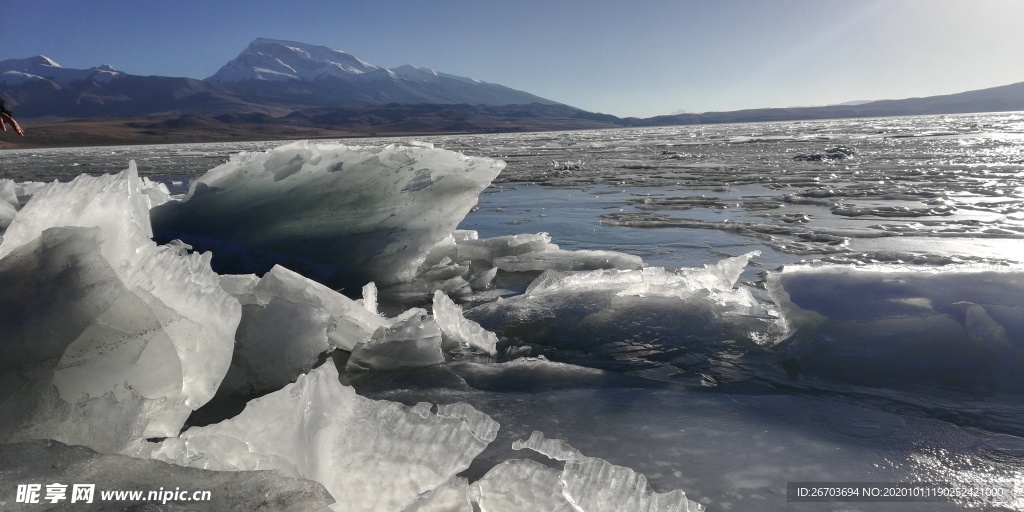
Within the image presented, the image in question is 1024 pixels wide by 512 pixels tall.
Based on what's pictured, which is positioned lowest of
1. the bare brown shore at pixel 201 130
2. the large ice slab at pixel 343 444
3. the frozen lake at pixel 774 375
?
the frozen lake at pixel 774 375

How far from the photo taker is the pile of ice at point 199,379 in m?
1.11

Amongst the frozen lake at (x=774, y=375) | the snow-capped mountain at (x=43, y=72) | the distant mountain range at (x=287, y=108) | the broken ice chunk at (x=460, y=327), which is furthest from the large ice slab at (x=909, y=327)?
the snow-capped mountain at (x=43, y=72)

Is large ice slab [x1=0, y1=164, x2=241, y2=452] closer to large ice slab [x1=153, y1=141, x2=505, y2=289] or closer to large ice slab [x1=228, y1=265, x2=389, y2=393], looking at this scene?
large ice slab [x1=228, y1=265, x2=389, y2=393]

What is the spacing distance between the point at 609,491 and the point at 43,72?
712ft

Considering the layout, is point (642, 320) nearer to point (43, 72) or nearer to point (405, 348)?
point (405, 348)

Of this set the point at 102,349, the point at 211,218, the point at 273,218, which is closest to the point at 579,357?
the point at 102,349

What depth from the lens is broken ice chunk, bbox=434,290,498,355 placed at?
7.32ft

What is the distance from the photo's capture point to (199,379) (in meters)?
1.51

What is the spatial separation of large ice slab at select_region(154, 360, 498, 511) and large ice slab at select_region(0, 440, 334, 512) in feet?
0.32

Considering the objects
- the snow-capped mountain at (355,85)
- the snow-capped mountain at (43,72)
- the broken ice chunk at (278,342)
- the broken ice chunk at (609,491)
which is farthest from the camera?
the snow-capped mountain at (355,85)

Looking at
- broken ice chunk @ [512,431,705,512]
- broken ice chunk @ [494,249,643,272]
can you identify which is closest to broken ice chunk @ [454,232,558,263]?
broken ice chunk @ [494,249,643,272]

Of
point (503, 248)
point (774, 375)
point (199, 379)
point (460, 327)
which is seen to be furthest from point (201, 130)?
point (774, 375)

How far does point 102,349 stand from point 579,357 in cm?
147

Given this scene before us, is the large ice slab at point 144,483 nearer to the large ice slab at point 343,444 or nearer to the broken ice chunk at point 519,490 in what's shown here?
the large ice slab at point 343,444
